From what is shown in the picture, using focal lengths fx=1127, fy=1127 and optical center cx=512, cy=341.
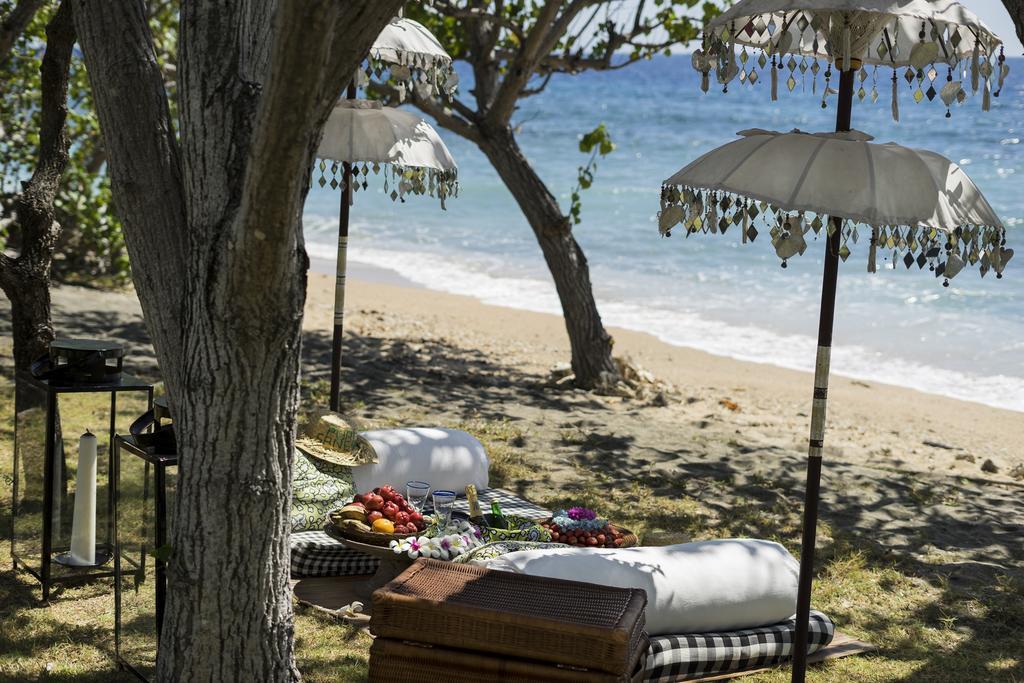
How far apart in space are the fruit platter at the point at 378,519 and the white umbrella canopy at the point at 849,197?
1.88 m

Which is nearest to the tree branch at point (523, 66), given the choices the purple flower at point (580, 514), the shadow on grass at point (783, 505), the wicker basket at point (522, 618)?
the shadow on grass at point (783, 505)

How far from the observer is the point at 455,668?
147 inches

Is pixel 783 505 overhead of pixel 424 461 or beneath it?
beneath

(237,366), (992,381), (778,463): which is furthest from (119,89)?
(992,381)

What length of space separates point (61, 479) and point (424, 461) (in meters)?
1.84

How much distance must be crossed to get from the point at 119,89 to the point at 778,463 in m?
5.58

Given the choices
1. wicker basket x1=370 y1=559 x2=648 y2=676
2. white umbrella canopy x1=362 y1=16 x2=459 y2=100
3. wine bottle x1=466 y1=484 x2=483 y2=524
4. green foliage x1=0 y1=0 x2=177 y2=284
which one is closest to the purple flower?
wine bottle x1=466 y1=484 x2=483 y2=524

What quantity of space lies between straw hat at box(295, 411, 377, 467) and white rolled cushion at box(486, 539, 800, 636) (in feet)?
5.22

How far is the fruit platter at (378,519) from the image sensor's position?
190 inches

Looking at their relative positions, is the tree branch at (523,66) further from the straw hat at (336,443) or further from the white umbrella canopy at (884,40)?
the white umbrella canopy at (884,40)

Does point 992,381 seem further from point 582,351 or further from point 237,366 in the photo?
point 237,366

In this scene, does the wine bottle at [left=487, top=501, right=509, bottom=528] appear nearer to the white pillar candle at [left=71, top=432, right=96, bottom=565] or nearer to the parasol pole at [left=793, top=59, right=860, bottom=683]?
the parasol pole at [left=793, top=59, right=860, bottom=683]

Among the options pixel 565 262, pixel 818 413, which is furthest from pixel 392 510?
pixel 565 262

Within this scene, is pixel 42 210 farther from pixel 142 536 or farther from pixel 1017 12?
pixel 1017 12
